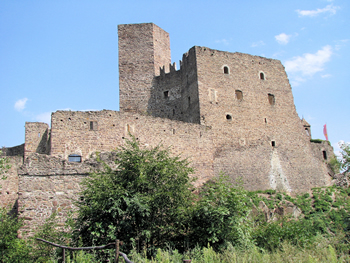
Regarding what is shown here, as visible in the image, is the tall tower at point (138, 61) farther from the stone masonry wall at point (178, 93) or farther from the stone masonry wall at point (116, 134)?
the stone masonry wall at point (116, 134)

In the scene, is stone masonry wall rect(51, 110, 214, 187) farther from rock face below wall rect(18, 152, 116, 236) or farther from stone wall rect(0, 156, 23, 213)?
rock face below wall rect(18, 152, 116, 236)

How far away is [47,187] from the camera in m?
15.1

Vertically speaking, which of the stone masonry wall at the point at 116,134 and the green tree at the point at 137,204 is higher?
the stone masonry wall at the point at 116,134

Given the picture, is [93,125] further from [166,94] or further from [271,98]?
[271,98]

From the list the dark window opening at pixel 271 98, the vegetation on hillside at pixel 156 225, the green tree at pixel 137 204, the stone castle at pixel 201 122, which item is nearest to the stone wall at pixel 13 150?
the stone castle at pixel 201 122

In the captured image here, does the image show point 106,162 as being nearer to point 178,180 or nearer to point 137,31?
point 178,180

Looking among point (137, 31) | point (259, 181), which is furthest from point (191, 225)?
point (137, 31)

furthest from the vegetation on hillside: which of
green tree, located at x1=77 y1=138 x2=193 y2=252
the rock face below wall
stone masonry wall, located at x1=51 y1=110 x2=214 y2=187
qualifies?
stone masonry wall, located at x1=51 y1=110 x2=214 y2=187

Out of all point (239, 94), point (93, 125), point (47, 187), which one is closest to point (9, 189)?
point (93, 125)

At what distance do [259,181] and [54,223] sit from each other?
16.4m

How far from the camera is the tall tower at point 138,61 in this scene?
104ft

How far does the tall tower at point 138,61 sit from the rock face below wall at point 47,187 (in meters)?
16.1

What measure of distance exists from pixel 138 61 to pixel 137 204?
2092 centimetres

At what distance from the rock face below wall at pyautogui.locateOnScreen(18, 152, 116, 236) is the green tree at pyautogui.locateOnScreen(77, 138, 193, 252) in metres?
1.09
